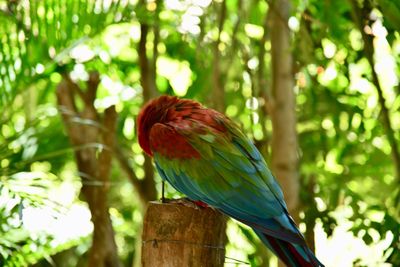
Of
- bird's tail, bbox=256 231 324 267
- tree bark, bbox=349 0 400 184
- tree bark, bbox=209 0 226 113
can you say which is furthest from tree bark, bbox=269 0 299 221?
bird's tail, bbox=256 231 324 267

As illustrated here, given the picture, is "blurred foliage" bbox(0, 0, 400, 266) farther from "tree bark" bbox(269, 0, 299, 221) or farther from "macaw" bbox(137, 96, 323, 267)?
"macaw" bbox(137, 96, 323, 267)

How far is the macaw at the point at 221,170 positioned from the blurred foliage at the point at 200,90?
1.46 ft

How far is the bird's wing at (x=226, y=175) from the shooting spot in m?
2.00

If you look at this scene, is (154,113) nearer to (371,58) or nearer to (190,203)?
(190,203)

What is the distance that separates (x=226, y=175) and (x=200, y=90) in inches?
50.6

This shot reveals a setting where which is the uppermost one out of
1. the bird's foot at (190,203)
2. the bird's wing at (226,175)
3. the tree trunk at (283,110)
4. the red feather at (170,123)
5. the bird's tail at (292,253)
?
the tree trunk at (283,110)

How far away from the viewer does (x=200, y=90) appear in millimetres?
3338

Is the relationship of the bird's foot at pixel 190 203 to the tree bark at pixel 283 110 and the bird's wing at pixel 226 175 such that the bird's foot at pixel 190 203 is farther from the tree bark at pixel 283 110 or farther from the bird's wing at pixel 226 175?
the tree bark at pixel 283 110

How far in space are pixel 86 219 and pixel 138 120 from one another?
1.31 m

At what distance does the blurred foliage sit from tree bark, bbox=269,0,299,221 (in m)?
0.06

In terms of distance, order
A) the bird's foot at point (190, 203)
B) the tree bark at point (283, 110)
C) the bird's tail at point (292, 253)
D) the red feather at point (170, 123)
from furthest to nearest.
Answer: the tree bark at point (283, 110), the red feather at point (170, 123), the bird's foot at point (190, 203), the bird's tail at point (292, 253)

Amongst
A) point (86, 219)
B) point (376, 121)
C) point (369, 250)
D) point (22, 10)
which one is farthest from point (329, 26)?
point (86, 219)

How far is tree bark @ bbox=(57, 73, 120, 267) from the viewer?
317 cm

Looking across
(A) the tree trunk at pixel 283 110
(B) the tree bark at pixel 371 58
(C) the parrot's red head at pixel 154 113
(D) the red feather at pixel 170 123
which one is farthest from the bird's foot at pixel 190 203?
(A) the tree trunk at pixel 283 110
